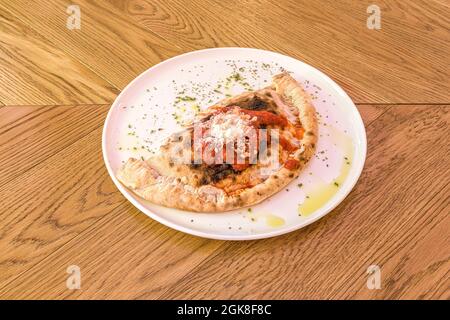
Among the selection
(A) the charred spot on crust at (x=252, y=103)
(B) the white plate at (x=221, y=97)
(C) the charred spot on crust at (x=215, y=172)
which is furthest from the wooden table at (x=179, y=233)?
(A) the charred spot on crust at (x=252, y=103)

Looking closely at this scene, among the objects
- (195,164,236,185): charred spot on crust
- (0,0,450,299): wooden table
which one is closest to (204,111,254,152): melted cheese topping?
(195,164,236,185): charred spot on crust

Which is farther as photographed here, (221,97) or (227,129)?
(221,97)

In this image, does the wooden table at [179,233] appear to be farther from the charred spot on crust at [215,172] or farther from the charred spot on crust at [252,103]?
the charred spot on crust at [252,103]

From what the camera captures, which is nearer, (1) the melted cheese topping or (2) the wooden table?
(2) the wooden table

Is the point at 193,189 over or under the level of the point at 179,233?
over

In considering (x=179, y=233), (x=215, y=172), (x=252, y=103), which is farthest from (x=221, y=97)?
(x=179, y=233)

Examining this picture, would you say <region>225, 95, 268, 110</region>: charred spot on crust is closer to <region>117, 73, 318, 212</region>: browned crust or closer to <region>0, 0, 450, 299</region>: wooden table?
<region>117, 73, 318, 212</region>: browned crust

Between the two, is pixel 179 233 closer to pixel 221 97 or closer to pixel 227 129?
pixel 227 129
